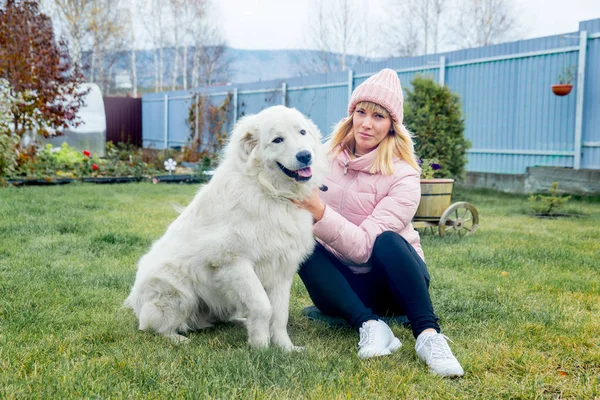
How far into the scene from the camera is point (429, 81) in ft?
25.1

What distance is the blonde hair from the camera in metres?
3.06

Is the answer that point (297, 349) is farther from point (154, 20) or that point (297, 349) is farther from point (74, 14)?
point (154, 20)

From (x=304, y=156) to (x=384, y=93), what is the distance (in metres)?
0.75

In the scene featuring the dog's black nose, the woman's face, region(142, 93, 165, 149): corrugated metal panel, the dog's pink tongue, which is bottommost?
the dog's pink tongue

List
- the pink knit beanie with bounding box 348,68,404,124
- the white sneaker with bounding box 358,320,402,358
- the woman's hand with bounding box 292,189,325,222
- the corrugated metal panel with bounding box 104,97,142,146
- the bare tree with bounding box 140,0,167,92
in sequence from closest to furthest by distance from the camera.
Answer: the white sneaker with bounding box 358,320,402,358, the woman's hand with bounding box 292,189,325,222, the pink knit beanie with bounding box 348,68,404,124, the corrugated metal panel with bounding box 104,97,142,146, the bare tree with bounding box 140,0,167,92

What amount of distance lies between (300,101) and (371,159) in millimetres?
11511

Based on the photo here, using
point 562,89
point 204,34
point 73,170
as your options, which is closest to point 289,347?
point 562,89

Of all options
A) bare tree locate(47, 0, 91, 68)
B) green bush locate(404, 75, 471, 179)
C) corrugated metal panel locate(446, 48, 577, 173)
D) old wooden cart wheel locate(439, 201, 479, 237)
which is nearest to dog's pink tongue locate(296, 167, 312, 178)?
old wooden cart wheel locate(439, 201, 479, 237)

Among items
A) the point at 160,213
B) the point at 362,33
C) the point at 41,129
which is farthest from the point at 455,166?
the point at 362,33

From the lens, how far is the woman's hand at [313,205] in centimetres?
277

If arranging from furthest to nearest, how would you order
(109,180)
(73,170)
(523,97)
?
(73,170) < (109,180) < (523,97)

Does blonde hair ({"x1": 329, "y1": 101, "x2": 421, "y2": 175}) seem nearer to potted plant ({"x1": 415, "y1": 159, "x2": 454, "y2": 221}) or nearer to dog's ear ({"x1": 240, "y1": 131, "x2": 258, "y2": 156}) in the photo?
dog's ear ({"x1": 240, "y1": 131, "x2": 258, "y2": 156})

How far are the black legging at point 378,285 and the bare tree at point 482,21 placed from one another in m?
29.6

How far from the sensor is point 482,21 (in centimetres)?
3008
